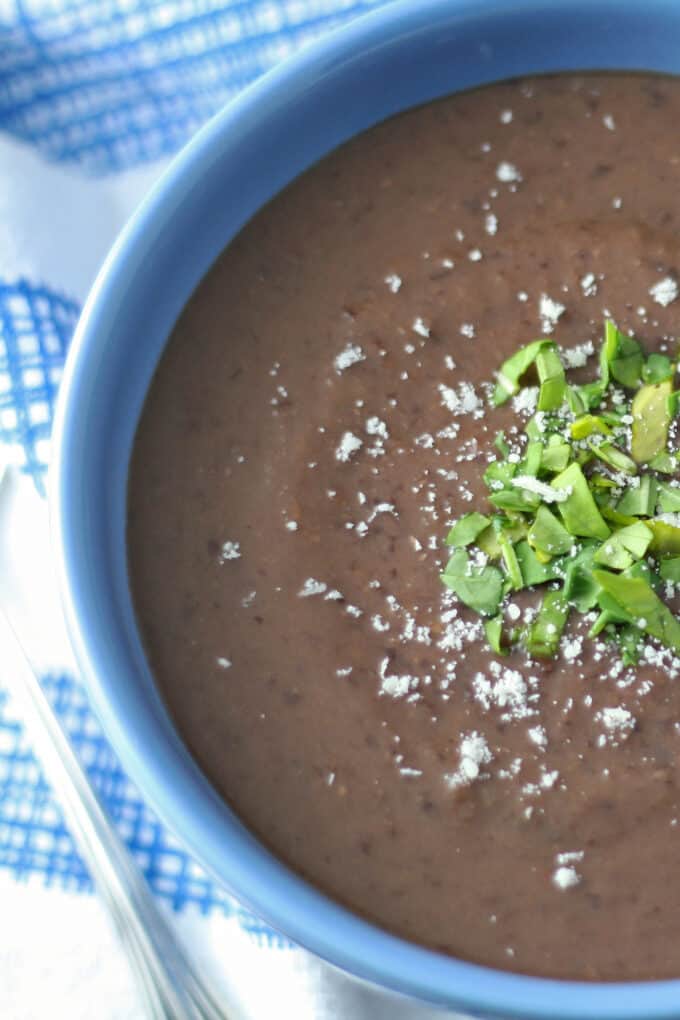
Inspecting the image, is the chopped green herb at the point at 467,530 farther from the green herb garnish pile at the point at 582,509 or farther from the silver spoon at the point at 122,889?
the silver spoon at the point at 122,889

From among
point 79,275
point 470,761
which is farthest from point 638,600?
point 79,275

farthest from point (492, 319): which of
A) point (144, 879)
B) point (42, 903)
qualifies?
point (42, 903)

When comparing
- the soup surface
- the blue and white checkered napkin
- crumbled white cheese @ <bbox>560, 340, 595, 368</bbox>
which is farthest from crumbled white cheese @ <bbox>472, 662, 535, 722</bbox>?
the blue and white checkered napkin

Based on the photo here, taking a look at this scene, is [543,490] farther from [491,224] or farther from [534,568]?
[491,224]

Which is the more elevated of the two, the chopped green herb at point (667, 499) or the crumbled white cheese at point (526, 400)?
the crumbled white cheese at point (526, 400)

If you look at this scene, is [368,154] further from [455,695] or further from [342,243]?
[455,695]

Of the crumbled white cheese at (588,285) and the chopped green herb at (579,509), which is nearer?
the chopped green herb at (579,509)

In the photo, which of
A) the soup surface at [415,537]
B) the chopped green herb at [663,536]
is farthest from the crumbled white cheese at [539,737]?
the chopped green herb at [663,536]
